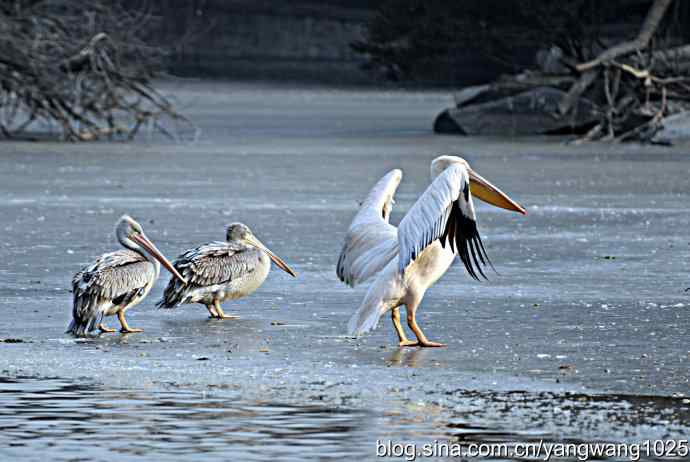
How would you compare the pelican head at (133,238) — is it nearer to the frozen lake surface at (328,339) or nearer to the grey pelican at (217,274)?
the grey pelican at (217,274)

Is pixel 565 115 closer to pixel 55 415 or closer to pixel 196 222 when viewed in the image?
pixel 196 222

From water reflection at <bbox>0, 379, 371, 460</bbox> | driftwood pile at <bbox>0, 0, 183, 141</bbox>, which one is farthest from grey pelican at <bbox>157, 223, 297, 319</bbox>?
driftwood pile at <bbox>0, 0, 183, 141</bbox>

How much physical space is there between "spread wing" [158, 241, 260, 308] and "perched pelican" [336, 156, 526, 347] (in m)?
0.95

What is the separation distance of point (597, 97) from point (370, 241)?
20.1 metres

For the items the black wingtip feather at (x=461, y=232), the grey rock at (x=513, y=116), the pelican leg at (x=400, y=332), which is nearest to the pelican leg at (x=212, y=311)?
the pelican leg at (x=400, y=332)

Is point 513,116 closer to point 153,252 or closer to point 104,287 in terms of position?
point 153,252

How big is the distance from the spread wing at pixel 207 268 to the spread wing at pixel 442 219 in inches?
58.3

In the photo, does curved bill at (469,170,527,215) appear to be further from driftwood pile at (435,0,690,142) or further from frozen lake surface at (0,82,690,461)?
driftwood pile at (435,0,690,142)

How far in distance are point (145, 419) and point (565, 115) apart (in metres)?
20.9

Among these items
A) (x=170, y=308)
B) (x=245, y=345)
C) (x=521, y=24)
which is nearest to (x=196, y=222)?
(x=170, y=308)

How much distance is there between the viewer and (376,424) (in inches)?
229

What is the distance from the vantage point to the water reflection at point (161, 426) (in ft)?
17.8

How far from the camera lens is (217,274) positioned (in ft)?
27.6

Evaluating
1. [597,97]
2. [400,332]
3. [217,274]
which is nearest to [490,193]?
[400,332]
